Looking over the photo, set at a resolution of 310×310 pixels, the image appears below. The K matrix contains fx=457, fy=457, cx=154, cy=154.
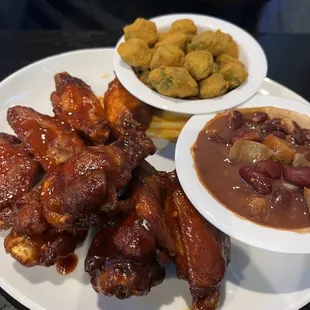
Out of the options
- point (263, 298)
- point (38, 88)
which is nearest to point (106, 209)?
point (263, 298)

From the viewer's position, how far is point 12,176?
5.71 feet

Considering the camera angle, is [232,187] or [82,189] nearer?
[82,189]

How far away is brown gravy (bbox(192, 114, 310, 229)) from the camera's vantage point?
1478mm

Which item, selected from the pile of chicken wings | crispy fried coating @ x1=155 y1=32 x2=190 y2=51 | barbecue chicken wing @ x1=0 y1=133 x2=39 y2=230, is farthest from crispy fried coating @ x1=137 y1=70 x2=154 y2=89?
barbecue chicken wing @ x1=0 y1=133 x2=39 y2=230

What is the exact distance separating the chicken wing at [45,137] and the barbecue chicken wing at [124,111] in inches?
7.7

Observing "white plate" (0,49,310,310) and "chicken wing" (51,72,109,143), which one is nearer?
"white plate" (0,49,310,310)

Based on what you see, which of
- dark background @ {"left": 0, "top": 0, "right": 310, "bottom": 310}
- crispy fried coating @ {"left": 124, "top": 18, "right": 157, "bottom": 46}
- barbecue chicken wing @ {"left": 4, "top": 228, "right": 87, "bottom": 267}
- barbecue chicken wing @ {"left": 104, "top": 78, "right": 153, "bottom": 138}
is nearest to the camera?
barbecue chicken wing @ {"left": 4, "top": 228, "right": 87, "bottom": 267}

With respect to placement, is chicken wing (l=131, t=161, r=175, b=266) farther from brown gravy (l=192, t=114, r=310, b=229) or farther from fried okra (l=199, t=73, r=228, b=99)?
fried okra (l=199, t=73, r=228, b=99)

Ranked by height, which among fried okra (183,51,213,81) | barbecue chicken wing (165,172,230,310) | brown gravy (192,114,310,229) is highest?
fried okra (183,51,213,81)

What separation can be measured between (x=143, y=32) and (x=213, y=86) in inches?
17.6

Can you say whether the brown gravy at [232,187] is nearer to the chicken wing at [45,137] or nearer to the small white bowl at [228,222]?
the small white bowl at [228,222]

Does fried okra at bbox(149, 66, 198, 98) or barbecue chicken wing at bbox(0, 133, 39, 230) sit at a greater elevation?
fried okra at bbox(149, 66, 198, 98)

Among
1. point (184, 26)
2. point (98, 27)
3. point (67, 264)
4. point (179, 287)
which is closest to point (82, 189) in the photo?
point (67, 264)

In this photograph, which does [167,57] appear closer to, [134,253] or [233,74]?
[233,74]
